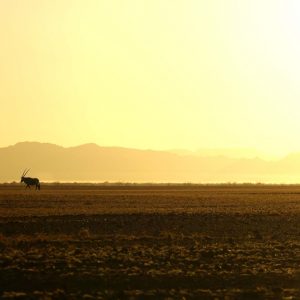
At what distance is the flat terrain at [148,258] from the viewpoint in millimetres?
15164

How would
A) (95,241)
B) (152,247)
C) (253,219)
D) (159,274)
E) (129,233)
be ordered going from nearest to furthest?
(159,274), (152,247), (95,241), (129,233), (253,219)

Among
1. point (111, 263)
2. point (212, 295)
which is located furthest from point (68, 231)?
point (212, 295)

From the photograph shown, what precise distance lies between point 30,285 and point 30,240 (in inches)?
376

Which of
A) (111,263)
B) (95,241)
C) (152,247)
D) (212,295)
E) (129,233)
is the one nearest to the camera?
(212,295)

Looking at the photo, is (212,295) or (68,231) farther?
(68,231)

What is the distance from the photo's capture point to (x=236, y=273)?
696 inches

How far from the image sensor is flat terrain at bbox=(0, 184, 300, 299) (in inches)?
597

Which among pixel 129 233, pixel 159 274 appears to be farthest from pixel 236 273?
pixel 129 233

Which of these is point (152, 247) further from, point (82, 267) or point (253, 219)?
point (253, 219)

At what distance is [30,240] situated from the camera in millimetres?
24875

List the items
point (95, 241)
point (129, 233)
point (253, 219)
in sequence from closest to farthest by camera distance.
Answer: point (95, 241) → point (129, 233) → point (253, 219)

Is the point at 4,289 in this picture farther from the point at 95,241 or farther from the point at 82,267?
the point at 95,241

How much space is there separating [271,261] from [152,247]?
4567 mm

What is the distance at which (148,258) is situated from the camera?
66.5ft
